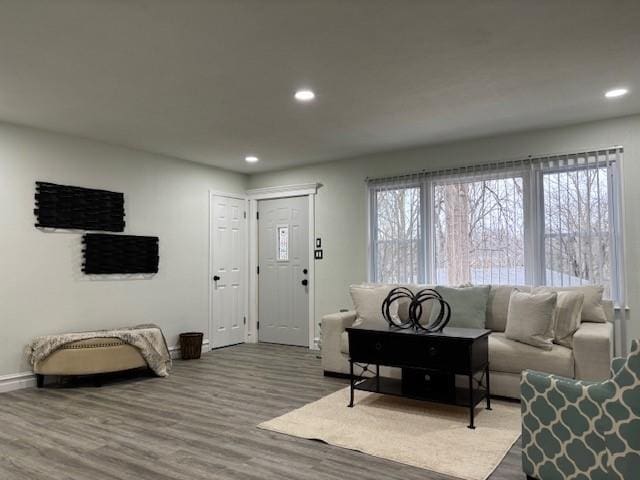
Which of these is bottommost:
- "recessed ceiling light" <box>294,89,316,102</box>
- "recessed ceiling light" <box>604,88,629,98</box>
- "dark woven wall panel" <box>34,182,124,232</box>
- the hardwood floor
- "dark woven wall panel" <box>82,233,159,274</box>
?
the hardwood floor

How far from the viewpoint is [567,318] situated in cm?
390

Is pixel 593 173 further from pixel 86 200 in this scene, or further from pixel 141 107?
pixel 86 200

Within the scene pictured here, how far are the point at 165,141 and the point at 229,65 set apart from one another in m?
2.24

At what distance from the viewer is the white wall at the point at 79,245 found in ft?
14.6

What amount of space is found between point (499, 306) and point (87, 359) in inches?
155

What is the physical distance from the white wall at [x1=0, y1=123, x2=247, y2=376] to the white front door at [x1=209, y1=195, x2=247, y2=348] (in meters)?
0.16

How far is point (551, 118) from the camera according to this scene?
14.6 feet

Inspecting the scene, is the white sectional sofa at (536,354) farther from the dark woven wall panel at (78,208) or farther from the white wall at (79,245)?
the dark woven wall panel at (78,208)

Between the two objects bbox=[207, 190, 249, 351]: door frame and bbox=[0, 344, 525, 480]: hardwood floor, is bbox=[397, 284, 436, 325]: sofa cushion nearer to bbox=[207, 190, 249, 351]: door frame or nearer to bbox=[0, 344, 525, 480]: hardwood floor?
bbox=[0, 344, 525, 480]: hardwood floor

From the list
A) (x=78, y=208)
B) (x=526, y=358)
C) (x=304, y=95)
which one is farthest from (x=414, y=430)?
(x=78, y=208)

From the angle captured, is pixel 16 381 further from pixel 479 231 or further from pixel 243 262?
pixel 479 231

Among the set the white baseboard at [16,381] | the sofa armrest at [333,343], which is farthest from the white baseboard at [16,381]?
the sofa armrest at [333,343]

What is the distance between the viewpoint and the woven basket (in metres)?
5.76

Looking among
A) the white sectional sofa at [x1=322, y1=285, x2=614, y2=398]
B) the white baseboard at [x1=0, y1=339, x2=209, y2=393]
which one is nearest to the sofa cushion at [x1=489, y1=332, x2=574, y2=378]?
the white sectional sofa at [x1=322, y1=285, x2=614, y2=398]
